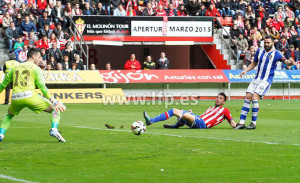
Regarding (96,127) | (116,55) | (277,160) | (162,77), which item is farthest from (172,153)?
(116,55)

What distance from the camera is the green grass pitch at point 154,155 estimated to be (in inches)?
344

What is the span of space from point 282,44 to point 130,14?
9.53 meters

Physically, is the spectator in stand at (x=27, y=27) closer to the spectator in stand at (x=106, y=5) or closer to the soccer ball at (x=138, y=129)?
the spectator in stand at (x=106, y=5)

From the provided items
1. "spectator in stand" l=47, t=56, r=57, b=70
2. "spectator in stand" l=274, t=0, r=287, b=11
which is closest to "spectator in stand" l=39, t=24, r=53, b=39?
"spectator in stand" l=47, t=56, r=57, b=70

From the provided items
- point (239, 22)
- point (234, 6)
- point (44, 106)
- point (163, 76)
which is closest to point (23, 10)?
point (163, 76)

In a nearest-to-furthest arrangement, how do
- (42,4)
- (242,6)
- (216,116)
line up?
1. (216,116)
2. (42,4)
3. (242,6)

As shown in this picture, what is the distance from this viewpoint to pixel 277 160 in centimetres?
1020

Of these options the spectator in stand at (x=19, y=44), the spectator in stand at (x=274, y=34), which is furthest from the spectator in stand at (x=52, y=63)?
the spectator in stand at (x=274, y=34)

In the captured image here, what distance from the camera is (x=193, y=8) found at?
39531mm

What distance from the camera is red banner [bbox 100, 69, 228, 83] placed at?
33.2 meters

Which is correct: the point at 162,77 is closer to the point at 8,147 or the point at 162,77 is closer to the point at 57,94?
the point at 57,94

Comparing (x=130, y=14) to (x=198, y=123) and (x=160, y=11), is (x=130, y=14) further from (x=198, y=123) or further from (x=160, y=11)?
(x=198, y=123)

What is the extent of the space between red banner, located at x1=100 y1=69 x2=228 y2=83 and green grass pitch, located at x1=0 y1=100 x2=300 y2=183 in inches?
651

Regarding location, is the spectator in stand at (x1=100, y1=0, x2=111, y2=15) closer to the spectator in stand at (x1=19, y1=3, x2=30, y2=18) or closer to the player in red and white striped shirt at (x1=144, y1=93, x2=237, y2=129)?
the spectator in stand at (x1=19, y1=3, x2=30, y2=18)
